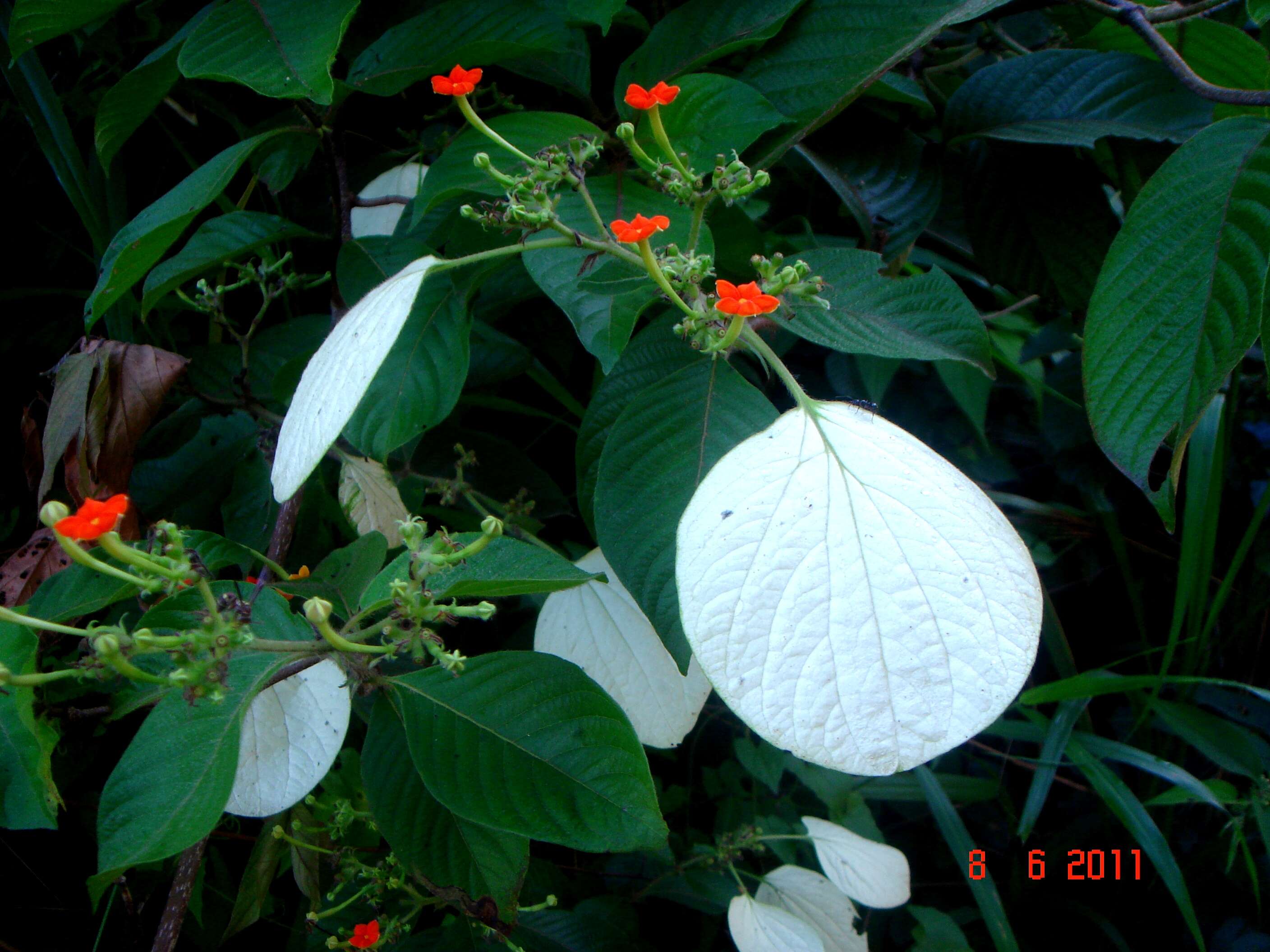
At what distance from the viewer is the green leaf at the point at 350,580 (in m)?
0.62

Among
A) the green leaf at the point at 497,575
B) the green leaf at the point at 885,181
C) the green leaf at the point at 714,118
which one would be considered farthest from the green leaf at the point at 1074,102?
the green leaf at the point at 497,575

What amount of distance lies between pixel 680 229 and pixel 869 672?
1.25 feet

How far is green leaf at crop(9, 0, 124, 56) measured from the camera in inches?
27.4

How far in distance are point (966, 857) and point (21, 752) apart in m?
1.01

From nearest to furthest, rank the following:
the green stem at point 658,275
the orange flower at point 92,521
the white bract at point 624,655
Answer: the orange flower at point 92,521 < the green stem at point 658,275 < the white bract at point 624,655

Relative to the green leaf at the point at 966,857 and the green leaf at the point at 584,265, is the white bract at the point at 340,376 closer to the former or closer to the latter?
the green leaf at the point at 584,265

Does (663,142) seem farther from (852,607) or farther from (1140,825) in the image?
(1140,825)

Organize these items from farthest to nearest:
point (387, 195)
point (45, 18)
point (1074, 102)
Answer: point (387, 195) → point (1074, 102) → point (45, 18)

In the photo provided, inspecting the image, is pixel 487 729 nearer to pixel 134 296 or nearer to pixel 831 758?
pixel 831 758

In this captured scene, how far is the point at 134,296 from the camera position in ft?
3.27

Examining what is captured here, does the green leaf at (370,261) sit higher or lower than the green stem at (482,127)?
lower

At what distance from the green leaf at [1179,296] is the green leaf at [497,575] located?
0.36 m

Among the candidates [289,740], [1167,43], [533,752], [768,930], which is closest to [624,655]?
[533,752]

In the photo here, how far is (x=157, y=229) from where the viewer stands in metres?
0.64
